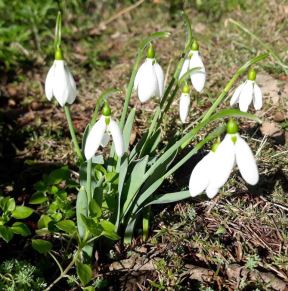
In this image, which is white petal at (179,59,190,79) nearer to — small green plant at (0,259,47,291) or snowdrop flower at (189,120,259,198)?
snowdrop flower at (189,120,259,198)

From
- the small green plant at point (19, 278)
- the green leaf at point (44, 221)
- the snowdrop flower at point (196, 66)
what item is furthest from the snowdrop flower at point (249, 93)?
the small green plant at point (19, 278)

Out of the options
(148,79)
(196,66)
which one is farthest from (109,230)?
(196,66)

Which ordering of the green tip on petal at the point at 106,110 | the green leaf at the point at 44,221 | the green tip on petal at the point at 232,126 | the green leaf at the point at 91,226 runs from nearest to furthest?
the green tip on petal at the point at 232,126, the green tip on petal at the point at 106,110, the green leaf at the point at 91,226, the green leaf at the point at 44,221

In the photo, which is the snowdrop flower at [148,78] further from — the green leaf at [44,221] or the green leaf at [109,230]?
the green leaf at [44,221]

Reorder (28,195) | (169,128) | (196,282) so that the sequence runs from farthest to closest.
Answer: (169,128) < (28,195) < (196,282)

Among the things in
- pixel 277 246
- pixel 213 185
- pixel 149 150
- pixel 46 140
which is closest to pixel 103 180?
pixel 149 150

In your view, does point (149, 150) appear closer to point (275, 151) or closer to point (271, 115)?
point (275, 151)
